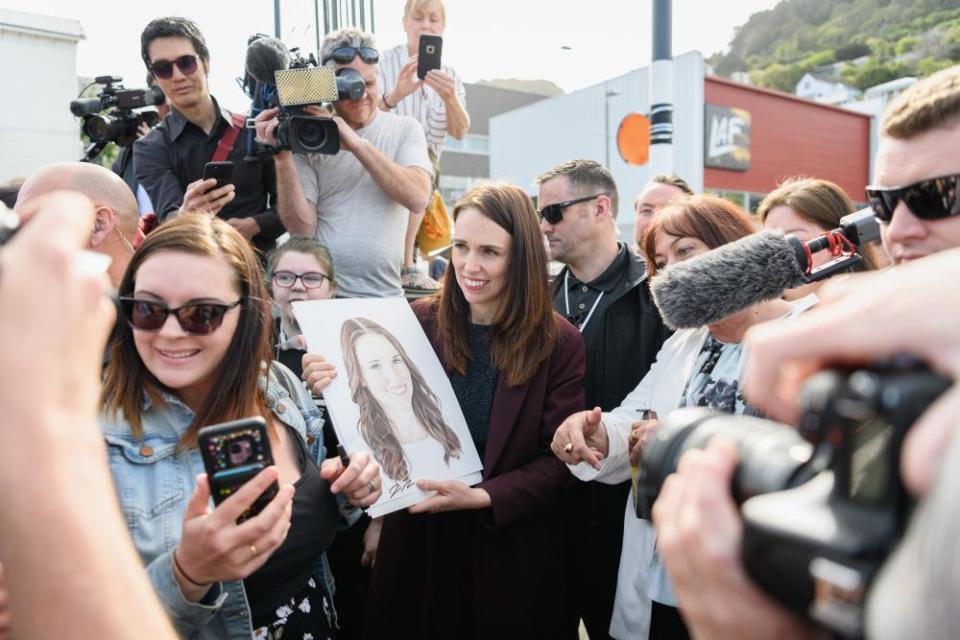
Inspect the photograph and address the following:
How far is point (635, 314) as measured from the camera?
11.5 feet

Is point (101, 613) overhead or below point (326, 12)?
below

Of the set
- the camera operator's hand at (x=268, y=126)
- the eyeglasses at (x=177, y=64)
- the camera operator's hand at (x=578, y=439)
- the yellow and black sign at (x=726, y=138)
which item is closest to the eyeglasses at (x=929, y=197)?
the camera operator's hand at (x=578, y=439)

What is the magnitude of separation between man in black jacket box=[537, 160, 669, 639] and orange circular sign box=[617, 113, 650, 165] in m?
16.1

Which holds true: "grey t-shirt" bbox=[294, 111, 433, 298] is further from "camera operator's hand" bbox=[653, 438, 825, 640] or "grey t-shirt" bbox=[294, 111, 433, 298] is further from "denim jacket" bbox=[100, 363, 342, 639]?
"camera operator's hand" bbox=[653, 438, 825, 640]

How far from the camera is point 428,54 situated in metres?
4.25

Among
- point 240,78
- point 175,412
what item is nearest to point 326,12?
point 240,78

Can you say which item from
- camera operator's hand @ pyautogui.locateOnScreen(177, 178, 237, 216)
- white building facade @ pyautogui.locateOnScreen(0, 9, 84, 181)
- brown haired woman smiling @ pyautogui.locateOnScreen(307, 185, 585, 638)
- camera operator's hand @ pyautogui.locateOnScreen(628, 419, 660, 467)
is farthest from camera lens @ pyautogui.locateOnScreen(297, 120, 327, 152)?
white building facade @ pyautogui.locateOnScreen(0, 9, 84, 181)

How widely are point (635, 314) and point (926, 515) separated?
9.83 ft

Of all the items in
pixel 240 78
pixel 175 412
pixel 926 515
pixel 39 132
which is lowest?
pixel 175 412

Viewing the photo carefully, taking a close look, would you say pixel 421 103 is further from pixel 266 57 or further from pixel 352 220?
pixel 266 57

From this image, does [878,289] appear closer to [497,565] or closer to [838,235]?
[838,235]

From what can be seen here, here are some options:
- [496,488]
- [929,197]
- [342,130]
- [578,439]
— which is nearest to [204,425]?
[496,488]

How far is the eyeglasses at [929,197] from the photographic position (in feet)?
5.34

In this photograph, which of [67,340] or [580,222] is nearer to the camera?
[67,340]
